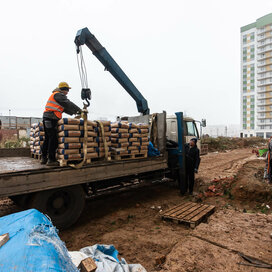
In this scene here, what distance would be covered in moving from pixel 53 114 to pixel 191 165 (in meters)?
4.88

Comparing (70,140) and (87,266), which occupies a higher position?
(70,140)

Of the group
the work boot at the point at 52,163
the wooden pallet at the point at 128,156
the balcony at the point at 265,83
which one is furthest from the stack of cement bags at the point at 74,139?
the balcony at the point at 265,83

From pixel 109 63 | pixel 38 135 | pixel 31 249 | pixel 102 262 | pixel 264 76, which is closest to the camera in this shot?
pixel 31 249

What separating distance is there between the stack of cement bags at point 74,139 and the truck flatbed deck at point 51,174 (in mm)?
272

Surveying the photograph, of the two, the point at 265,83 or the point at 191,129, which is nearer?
the point at 191,129

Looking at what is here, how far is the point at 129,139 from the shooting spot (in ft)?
19.4

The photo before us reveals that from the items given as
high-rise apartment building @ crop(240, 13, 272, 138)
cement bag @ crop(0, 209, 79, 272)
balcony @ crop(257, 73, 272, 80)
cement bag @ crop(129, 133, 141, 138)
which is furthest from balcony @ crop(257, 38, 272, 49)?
cement bag @ crop(0, 209, 79, 272)

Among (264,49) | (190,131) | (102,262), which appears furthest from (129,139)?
(264,49)

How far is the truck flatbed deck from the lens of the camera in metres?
3.72

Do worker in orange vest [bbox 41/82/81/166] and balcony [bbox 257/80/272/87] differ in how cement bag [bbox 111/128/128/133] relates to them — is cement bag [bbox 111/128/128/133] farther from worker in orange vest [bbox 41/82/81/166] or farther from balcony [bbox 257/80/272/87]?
balcony [bbox 257/80/272/87]

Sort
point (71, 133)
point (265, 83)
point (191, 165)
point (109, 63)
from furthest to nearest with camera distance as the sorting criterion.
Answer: point (265, 83) → point (109, 63) → point (191, 165) → point (71, 133)

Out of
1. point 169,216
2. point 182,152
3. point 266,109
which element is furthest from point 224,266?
point 266,109

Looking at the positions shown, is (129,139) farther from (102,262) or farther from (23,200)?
(102,262)

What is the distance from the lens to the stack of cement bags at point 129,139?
5.64 meters
